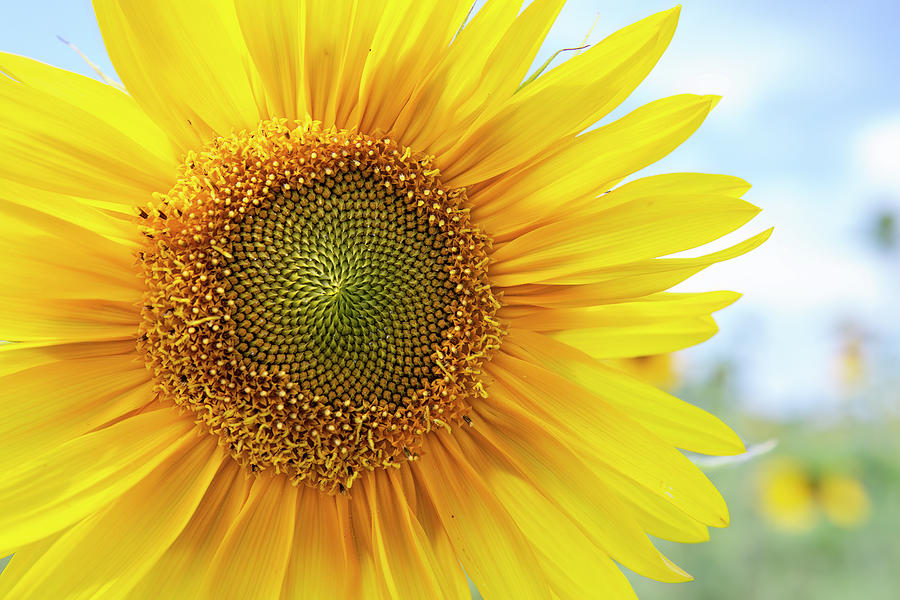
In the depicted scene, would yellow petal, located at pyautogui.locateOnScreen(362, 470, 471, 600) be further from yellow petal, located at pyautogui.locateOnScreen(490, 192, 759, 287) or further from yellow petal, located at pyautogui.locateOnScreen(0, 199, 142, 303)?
yellow petal, located at pyautogui.locateOnScreen(0, 199, 142, 303)

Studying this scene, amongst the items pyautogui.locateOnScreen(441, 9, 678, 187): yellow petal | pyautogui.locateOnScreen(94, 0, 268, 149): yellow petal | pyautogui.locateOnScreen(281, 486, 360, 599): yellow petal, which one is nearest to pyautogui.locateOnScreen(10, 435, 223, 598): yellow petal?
pyautogui.locateOnScreen(281, 486, 360, 599): yellow petal

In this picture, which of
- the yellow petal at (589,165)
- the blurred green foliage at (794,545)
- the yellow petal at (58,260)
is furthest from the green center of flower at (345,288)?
the blurred green foliage at (794,545)

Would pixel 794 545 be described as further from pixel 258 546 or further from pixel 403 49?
pixel 403 49

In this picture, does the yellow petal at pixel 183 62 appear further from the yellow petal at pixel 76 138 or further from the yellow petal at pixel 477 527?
the yellow petal at pixel 477 527

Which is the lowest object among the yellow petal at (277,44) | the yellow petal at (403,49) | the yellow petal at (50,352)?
the yellow petal at (50,352)

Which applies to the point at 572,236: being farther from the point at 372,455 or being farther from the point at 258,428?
the point at 258,428

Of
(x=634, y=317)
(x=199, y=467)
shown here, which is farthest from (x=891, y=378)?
(x=199, y=467)
